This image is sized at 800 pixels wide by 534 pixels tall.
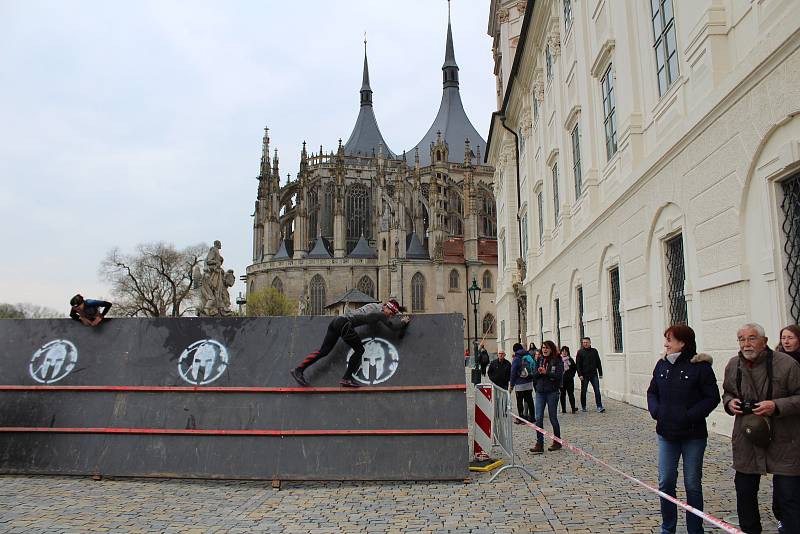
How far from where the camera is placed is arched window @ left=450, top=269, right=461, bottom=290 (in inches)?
2598

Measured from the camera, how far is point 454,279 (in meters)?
66.1

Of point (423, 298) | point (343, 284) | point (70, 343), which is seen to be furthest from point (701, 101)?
A: point (343, 284)

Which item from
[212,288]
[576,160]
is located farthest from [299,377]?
[576,160]

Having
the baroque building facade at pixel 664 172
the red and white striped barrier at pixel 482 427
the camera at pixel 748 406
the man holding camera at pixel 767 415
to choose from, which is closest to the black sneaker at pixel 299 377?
the red and white striped barrier at pixel 482 427

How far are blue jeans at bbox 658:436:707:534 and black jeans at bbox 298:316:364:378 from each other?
334 centimetres

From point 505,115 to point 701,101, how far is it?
22189 millimetres

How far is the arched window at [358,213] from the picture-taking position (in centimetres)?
7581

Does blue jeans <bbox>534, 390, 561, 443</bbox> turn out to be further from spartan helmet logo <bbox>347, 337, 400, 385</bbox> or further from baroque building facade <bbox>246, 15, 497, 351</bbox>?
baroque building facade <bbox>246, 15, 497, 351</bbox>

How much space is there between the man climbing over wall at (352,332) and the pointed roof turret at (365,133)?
77720 millimetres

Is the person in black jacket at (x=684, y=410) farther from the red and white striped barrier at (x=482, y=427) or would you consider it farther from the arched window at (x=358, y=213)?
the arched window at (x=358, y=213)

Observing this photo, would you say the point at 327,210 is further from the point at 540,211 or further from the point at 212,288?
the point at 212,288

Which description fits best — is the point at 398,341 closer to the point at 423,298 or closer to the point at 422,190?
the point at 423,298

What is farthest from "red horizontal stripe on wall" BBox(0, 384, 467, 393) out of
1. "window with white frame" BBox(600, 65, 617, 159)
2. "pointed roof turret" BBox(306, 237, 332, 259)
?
"pointed roof turret" BBox(306, 237, 332, 259)

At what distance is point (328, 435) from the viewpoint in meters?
6.85
